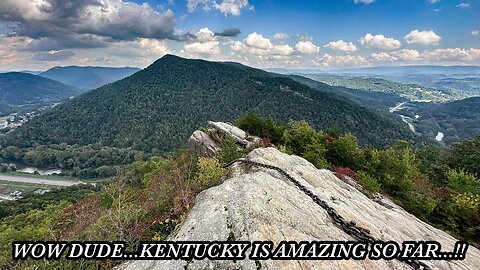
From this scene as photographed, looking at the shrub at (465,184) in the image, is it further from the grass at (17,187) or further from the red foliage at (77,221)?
the grass at (17,187)

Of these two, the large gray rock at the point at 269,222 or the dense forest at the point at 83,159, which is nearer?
the large gray rock at the point at 269,222

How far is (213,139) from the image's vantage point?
3534 cm

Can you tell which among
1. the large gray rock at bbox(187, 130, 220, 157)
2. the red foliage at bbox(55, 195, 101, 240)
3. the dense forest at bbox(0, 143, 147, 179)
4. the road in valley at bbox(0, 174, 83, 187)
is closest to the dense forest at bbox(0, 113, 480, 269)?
the red foliage at bbox(55, 195, 101, 240)

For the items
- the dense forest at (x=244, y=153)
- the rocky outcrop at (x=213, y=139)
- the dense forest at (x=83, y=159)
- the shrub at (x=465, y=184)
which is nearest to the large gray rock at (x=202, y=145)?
the rocky outcrop at (x=213, y=139)

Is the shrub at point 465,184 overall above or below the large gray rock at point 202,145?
below

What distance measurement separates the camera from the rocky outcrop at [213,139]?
32438mm

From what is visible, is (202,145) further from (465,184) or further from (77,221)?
(465,184)

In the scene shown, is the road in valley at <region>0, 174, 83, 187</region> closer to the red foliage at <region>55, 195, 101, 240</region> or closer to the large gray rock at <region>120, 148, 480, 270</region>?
the red foliage at <region>55, 195, 101, 240</region>

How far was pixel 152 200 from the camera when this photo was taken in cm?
1820

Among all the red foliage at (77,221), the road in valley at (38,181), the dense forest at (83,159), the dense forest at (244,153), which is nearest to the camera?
the dense forest at (244,153)

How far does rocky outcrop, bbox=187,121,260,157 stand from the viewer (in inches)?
1277

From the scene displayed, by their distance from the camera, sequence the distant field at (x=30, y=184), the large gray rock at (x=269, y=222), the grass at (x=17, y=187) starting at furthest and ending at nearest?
the distant field at (x=30, y=184) → the grass at (x=17, y=187) → the large gray rock at (x=269, y=222)

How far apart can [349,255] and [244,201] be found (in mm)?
4089

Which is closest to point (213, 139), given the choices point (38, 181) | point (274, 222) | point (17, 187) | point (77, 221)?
point (77, 221)
